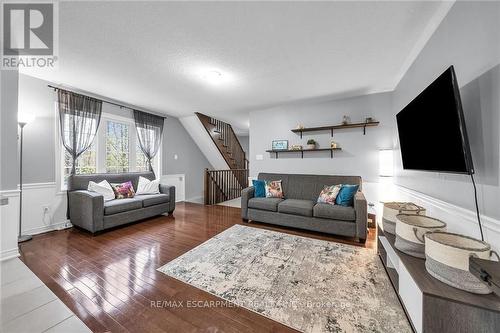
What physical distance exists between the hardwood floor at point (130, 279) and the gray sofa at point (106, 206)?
18 cm

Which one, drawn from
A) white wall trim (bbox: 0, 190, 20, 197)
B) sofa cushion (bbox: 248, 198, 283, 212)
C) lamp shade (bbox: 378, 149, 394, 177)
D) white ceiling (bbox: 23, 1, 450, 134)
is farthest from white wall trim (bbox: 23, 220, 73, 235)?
lamp shade (bbox: 378, 149, 394, 177)

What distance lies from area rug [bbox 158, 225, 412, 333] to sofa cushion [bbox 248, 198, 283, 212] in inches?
27.5

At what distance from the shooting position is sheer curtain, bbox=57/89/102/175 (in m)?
3.21

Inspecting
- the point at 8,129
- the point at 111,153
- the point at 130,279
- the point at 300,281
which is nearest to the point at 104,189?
the point at 111,153

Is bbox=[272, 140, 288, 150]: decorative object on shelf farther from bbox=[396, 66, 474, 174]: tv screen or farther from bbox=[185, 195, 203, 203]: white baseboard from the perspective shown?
bbox=[185, 195, 203, 203]: white baseboard

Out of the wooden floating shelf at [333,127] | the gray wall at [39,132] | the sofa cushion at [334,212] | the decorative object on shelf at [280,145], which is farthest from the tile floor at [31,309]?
the wooden floating shelf at [333,127]

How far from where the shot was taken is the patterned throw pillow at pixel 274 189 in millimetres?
3670

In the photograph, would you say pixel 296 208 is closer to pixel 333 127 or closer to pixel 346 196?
pixel 346 196

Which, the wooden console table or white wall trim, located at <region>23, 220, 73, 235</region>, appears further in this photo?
white wall trim, located at <region>23, 220, 73, 235</region>

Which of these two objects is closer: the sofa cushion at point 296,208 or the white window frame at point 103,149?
the sofa cushion at point 296,208

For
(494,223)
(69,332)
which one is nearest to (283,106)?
(494,223)

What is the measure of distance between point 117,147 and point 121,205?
1.70m

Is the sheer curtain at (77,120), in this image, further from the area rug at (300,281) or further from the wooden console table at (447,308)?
the wooden console table at (447,308)

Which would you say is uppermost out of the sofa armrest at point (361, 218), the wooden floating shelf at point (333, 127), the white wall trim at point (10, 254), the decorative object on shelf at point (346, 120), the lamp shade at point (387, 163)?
the decorative object on shelf at point (346, 120)
